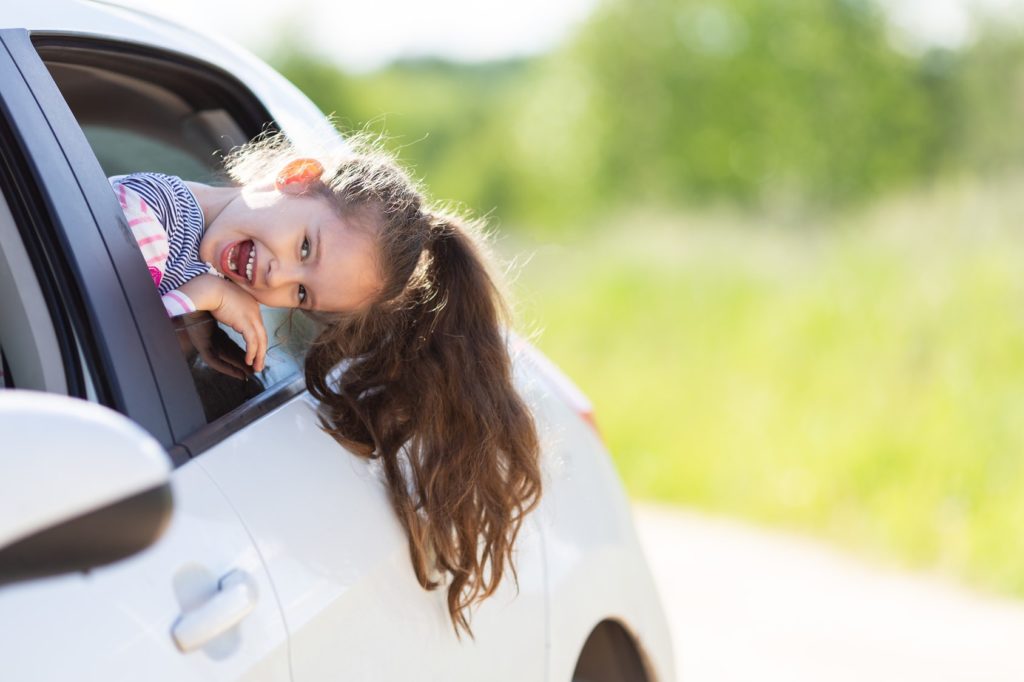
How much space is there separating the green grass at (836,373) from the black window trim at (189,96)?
7.95ft

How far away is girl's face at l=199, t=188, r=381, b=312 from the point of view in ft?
6.84

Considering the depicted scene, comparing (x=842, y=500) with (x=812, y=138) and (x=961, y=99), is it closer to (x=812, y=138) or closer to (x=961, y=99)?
(x=812, y=138)

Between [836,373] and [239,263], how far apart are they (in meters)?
5.74

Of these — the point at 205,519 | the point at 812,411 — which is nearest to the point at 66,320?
the point at 205,519

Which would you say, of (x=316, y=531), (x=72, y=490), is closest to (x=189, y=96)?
(x=316, y=531)

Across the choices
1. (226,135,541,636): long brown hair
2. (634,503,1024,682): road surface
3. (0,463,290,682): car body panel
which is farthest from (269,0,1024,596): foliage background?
(0,463,290,682): car body panel

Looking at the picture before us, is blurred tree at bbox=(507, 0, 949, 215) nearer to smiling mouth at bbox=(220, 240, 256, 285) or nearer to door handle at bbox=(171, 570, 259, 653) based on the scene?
smiling mouth at bbox=(220, 240, 256, 285)

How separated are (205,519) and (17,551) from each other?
0.45 m

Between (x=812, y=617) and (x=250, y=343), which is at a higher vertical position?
(x=250, y=343)

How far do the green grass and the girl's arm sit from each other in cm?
275

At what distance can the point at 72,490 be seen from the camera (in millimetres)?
1016

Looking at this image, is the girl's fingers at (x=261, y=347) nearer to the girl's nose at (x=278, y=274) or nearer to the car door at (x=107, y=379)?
the girl's nose at (x=278, y=274)

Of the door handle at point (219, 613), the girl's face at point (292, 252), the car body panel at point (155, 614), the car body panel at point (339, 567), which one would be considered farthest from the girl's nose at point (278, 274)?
the door handle at point (219, 613)

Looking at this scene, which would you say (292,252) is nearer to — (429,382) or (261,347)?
(261,347)
